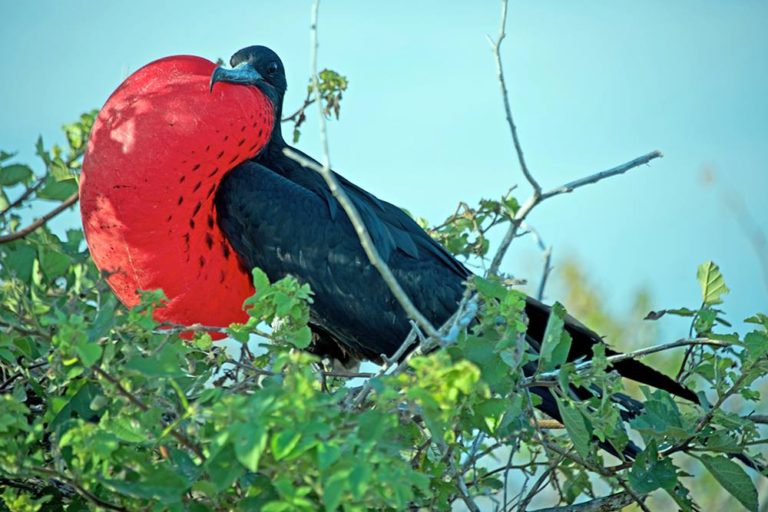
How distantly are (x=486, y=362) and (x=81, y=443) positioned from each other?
28.3 inches

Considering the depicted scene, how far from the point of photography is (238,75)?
3.15 meters

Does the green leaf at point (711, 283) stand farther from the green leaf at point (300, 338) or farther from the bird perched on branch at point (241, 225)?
the green leaf at point (300, 338)

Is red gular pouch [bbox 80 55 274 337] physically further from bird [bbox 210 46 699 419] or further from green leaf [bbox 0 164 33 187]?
green leaf [bbox 0 164 33 187]

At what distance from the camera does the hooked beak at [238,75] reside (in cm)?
302

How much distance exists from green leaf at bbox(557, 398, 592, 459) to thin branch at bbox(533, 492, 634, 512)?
1.65 ft

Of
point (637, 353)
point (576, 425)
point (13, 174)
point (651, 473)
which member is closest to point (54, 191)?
point (13, 174)

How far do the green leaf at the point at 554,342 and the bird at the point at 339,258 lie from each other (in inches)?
32.3

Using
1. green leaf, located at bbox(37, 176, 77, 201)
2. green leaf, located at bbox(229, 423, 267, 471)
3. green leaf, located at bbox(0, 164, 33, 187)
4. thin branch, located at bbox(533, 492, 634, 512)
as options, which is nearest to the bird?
thin branch, located at bbox(533, 492, 634, 512)

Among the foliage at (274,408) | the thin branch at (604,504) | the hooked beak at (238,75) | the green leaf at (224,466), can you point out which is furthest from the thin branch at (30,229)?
the thin branch at (604,504)

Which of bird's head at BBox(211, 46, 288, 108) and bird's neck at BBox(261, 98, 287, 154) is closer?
bird's head at BBox(211, 46, 288, 108)

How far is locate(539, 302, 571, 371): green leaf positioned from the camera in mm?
2219

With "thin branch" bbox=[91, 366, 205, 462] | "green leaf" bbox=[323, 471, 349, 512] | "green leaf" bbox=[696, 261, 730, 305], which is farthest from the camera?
"green leaf" bbox=[696, 261, 730, 305]

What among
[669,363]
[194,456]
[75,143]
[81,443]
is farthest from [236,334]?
[669,363]

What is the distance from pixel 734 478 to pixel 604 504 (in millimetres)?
364
